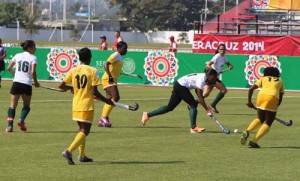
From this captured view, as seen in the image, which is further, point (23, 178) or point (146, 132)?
point (146, 132)

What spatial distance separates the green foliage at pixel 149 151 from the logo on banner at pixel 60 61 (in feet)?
46.6

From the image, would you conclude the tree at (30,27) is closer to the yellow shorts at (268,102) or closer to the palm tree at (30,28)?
the palm tree at (30,28)

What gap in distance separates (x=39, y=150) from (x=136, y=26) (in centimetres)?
12003

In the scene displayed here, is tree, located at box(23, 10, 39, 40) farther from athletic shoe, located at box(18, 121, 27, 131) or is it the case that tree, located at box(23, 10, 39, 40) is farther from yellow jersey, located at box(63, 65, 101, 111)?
yellow jersey, located at box(63, 65, 101, 111)

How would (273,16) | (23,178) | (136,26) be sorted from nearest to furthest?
(23,178), (273,16), (136,26)

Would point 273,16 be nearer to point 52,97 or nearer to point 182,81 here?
point 52,97

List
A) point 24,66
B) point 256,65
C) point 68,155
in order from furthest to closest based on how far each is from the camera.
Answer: point 256,65
point 24,66
point 68,155

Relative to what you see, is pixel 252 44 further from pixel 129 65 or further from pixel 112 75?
pixel 112 75

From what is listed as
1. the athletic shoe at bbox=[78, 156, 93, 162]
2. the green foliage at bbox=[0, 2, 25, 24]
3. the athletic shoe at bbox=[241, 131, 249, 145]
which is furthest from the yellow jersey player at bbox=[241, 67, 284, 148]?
the green foliage at bbox=[0, 2, 25, 24]

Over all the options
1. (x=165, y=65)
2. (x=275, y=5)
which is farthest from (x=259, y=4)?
(x=165, y=65)

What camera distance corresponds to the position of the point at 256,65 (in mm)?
34281

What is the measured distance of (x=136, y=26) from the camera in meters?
134

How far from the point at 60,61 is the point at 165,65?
4.99 metres

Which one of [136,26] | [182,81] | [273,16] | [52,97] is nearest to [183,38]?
[136,26]
